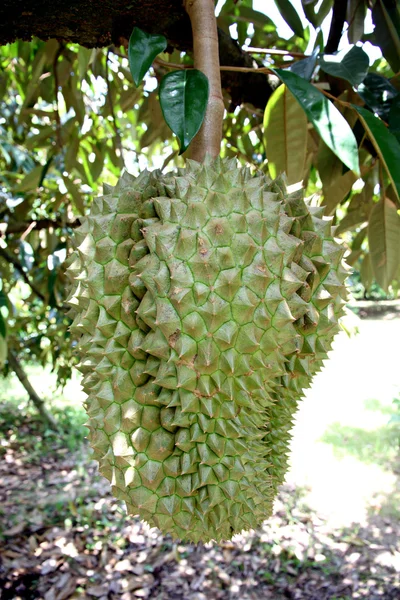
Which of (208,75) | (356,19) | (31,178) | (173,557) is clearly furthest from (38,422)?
(208,75)

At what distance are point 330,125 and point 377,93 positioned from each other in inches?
15.6

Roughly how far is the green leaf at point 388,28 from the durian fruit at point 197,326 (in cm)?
65

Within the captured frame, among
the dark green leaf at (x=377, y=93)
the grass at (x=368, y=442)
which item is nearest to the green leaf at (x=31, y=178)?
the dark green leaf at (x=377, y=93)

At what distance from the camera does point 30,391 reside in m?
3.85

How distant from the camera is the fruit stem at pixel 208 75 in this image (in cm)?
90

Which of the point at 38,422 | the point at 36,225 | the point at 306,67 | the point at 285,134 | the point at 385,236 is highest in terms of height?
the point at 306,67

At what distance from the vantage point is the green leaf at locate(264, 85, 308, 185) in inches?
47.2

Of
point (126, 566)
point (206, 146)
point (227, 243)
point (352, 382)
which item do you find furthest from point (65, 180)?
point (352, 382)

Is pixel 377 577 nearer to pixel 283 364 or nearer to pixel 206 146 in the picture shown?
pixel 283 364

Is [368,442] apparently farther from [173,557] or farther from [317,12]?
[317,12]

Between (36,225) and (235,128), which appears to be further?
(36,225)

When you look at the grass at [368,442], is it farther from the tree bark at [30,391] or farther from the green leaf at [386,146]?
the green leaf at [386,146]

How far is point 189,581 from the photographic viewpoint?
256 centimetres

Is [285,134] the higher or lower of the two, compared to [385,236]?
higher
